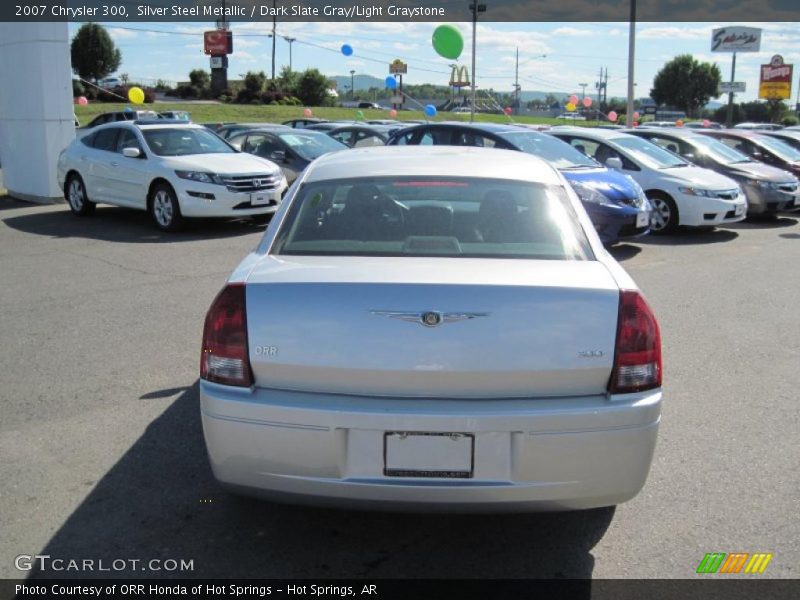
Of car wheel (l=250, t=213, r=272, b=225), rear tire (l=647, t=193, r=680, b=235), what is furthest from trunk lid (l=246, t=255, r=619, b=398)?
car wheel (l=250, t=213, r=272, b=225)

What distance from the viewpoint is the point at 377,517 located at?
11.9ft

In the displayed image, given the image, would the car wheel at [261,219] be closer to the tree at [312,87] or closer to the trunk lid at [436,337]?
the trunk lid at [436,337]

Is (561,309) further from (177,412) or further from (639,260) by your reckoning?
(639,260)

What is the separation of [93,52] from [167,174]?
57.6 metres

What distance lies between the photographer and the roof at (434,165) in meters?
4.06

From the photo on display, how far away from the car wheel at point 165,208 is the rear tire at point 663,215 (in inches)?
287

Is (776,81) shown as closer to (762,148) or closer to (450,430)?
(762,148)

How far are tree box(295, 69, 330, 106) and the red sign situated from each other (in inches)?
242

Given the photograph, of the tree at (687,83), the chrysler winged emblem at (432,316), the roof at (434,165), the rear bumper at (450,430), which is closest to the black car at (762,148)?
the roof at (434,165)

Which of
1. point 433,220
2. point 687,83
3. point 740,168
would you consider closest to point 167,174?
point 433,220

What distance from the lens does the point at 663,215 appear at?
1261 centimetres

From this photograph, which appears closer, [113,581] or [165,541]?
[113,581]

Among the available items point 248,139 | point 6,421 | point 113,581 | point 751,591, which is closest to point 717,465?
point 751,591

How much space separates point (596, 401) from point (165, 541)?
1861 millimetres
